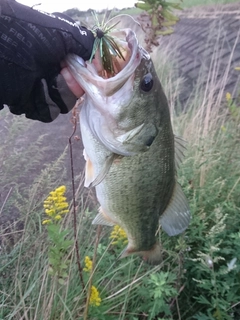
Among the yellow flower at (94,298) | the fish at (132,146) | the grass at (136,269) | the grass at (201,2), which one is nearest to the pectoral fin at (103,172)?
the fish at (132,146)

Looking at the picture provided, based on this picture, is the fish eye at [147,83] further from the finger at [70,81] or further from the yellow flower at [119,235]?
the yellow flower at [119,235]

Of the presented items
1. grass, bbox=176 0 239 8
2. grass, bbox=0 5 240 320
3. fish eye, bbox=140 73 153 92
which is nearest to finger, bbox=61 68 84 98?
fish eye, bbox=140 73 153 92

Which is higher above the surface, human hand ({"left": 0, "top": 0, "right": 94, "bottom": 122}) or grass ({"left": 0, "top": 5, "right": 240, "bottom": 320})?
human hand ({"left": 0, "top": 0, "right": 94, "bottom": 122})

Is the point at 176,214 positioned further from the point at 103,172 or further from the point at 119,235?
the point at 119,235

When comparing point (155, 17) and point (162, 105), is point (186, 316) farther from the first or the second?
point (155, 17)

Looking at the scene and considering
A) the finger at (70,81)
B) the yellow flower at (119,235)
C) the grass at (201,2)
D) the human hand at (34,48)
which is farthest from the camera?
the grass at (201,2)

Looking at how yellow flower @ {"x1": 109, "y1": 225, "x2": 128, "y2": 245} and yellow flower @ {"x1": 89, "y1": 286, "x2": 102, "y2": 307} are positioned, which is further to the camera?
yellow flower @ {"x1": 109, "y1": 225, "x2": 128, "y2": 245}

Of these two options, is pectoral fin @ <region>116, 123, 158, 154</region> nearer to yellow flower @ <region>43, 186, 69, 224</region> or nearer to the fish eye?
the fish eye
